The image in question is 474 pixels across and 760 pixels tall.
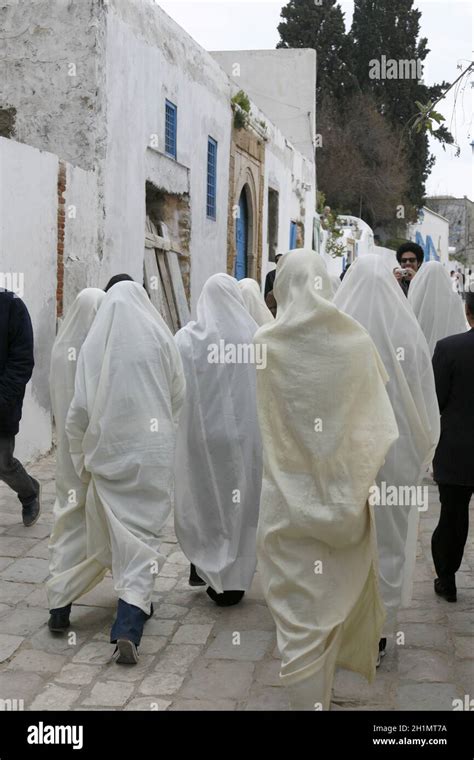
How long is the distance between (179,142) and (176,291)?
1.94 m

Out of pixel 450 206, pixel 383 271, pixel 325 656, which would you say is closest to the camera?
pixel 325 656

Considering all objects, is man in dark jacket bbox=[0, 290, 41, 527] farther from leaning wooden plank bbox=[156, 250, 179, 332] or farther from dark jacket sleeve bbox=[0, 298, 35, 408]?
leaning wooden plank bbox=[156, 250, 179, 332]

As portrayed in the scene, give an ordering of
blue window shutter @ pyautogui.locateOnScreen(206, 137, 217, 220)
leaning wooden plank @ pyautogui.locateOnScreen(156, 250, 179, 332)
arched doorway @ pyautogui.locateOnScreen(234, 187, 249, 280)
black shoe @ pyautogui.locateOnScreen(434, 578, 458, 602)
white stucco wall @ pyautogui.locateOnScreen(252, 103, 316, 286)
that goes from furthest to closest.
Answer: white stucco wall @ pyautogui.locateOnScreen(252, 103, 316, 286) < arched doorway @ pyautogui.locateOnScreen(234, 187, 249, 280) < blue window shutter @ pyautogui.locateOnScreen(206, 137, 217, 220) < leaning wooden plank @ pyautogui.locateOnScreen(156, 250, 179, 332) < black shoe @ pyautogui.locateOnScreen(434, 578, 458, 602)

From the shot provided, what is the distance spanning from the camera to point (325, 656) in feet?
10.7

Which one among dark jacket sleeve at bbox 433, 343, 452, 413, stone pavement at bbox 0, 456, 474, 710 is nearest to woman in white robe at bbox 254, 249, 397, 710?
stone pavement at bbox 0, 456, 474, 710

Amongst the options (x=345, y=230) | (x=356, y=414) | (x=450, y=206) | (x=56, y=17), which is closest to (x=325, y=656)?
(x=356, y=414)

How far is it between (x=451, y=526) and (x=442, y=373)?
776 millimetres

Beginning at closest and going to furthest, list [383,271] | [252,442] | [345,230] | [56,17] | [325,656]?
[325,656], [383,271], [252,442], [56,17], [345,230]

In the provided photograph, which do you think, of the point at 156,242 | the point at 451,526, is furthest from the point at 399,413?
the point at 156,242

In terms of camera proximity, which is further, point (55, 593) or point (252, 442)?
point (252, 442)

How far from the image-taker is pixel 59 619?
169 inches

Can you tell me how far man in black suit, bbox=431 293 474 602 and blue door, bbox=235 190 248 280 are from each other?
11716 mm

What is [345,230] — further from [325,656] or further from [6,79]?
[325,656]

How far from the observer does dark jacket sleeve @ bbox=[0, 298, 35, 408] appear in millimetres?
5578
